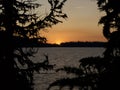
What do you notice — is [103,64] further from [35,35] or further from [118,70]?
[35,35]

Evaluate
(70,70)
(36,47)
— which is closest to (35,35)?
(36,47)

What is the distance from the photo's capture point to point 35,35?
12273mm

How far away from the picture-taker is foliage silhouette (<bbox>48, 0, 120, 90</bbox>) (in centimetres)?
686

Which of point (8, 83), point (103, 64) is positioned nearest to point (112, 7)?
point (103, 64)

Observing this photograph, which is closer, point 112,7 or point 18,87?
point 112,7

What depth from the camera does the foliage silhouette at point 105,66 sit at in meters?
6.86

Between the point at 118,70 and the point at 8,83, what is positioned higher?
the point at 118,70

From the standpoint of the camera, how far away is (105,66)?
7316 millimetres

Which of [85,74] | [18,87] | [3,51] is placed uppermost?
[85,74]

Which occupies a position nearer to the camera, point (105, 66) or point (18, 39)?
point (105, 66)

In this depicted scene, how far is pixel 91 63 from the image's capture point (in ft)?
23.8

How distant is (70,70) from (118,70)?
3.59 feet

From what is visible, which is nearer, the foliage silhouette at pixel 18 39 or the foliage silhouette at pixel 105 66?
the foliage silhouette at pixel 105 66

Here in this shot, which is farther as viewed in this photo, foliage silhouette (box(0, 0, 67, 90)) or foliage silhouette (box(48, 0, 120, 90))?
foliage silhouette (box(0, 0, 67, 90))
